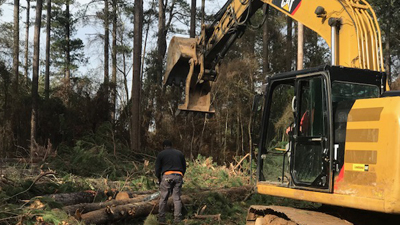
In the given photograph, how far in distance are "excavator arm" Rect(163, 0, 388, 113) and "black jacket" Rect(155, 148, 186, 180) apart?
174 cm

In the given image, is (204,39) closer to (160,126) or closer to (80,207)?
(80,207)

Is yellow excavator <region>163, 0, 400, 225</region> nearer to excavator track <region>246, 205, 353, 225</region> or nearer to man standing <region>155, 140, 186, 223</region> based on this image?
excavator track <region>246, 205, 353, 225</region>

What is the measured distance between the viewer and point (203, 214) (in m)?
9.75

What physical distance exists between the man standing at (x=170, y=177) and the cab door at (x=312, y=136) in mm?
3719

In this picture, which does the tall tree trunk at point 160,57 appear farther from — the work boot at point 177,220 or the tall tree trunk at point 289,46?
the work boot at point 177,220

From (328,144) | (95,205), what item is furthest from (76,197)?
(328,144)

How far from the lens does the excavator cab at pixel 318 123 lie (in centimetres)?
498

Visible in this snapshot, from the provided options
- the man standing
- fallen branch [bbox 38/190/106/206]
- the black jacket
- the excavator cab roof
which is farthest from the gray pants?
the excavator cab roof

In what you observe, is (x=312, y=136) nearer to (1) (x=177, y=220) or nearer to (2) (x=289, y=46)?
(1) (x=177, y=220)

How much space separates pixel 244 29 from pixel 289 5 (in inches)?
103

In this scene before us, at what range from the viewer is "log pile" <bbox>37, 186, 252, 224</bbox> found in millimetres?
7892

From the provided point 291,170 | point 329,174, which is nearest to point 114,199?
point 291,170

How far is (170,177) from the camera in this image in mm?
8727

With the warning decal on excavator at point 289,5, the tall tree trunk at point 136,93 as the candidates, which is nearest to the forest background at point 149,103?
the tall tree trunk at point 136,93
